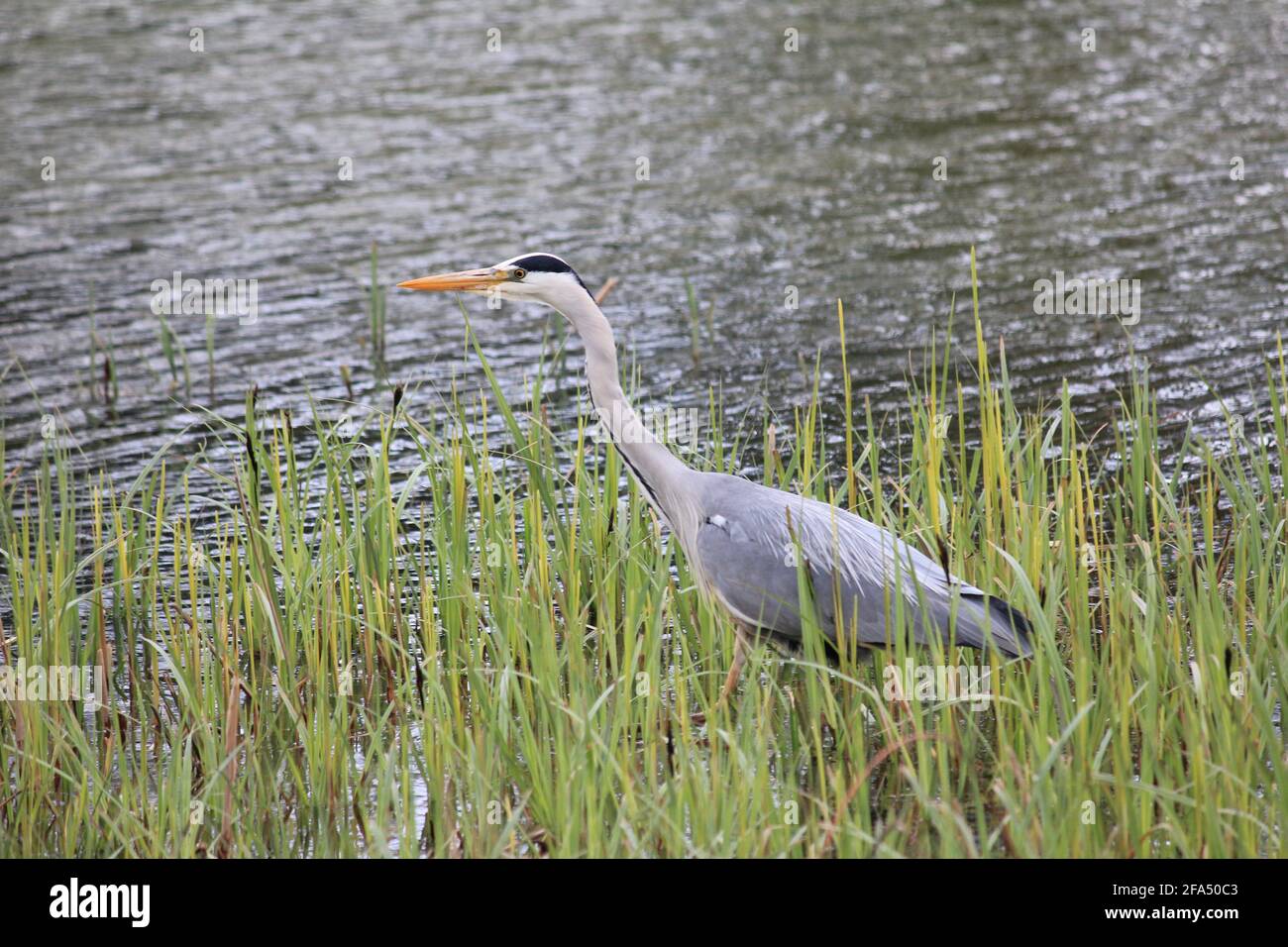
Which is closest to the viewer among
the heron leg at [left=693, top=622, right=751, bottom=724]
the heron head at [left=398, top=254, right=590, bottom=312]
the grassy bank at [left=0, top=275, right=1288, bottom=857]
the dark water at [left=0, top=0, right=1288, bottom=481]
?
the grassy bank at [left=0, top=275, right=1288, bottom=857]

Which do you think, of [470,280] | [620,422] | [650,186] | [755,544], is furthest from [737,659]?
[650,186]

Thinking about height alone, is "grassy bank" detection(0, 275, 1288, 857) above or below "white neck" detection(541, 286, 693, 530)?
below

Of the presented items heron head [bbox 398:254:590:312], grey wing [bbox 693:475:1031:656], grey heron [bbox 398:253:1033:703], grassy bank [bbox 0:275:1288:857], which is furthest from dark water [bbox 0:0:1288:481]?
grey wing [bbox 693:475:1031:656]

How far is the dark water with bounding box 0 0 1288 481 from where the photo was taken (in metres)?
9.75

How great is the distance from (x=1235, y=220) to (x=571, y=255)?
4.84m

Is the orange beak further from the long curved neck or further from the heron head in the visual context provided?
the long curved neck

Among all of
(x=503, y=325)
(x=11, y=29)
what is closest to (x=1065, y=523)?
(x=503, y=325)

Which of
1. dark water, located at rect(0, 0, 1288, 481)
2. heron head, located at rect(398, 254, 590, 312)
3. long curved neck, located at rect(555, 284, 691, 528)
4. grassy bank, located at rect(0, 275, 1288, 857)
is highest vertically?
dark water, located at rect(0, 0, 1288, 481)

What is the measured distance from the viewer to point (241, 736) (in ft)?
16.8

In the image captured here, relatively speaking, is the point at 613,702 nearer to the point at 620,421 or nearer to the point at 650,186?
the point at 620,421

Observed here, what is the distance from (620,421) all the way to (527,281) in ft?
1.84

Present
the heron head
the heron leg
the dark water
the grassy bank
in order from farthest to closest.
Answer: the dark water, the heron head, the heron leg, the grassy bank

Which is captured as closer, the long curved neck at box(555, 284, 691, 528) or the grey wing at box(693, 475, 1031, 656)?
the grey wing at box(693, 475, 1031, 656)

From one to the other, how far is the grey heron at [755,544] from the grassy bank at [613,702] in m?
0.14
